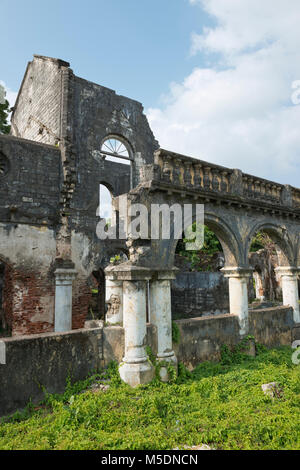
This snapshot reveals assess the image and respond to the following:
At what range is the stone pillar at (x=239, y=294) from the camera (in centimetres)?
838

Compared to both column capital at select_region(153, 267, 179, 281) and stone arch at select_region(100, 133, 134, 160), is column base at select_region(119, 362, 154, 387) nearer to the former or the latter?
column capital at select_region(153, 267, 179, 281)

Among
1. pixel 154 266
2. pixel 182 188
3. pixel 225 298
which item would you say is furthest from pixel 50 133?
pixel 225 298

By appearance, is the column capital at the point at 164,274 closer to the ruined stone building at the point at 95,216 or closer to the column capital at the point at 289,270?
the ruined stone building at the point at 95,216

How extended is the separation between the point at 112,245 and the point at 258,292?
10991 mm

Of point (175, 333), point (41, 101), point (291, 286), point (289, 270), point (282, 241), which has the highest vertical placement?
point (41, 101)

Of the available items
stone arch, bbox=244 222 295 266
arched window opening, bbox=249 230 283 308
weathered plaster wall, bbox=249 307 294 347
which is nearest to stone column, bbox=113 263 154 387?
weathered plaster wall, bbox=249 307 294 347

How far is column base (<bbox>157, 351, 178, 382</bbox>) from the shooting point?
6.14 m

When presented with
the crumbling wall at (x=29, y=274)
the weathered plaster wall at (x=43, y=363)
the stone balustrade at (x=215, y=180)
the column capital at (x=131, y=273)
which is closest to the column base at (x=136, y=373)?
the weathered plaster wall at (x=43, y=363)

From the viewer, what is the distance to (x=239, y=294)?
848cm

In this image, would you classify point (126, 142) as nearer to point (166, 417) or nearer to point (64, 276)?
point (64, 276)

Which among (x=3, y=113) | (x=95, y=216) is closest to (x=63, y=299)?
(x=95, y=216)

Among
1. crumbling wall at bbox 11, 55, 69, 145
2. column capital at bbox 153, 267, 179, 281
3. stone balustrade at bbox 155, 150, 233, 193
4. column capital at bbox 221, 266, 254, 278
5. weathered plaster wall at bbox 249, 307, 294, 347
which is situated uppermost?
crumbling wall at bbox 11, 55, 69, 145

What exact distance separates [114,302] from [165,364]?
1.68 metres

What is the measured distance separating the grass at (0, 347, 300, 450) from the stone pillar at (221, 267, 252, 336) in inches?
80.2
